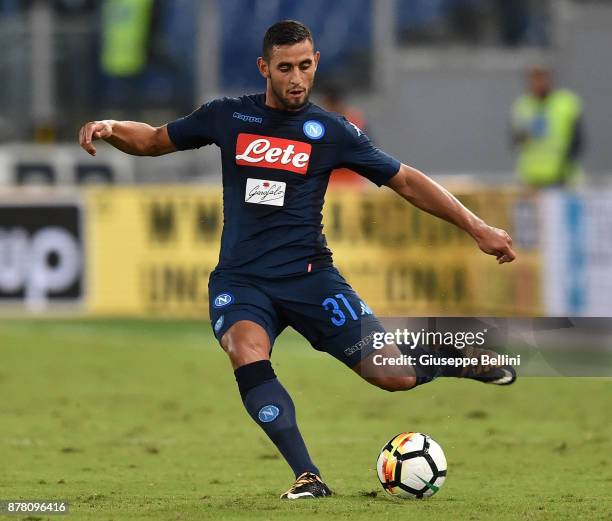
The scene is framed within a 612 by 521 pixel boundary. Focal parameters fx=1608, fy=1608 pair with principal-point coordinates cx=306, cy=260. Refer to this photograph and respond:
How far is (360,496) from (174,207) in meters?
10.1

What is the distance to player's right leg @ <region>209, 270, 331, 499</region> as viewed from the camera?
6699 mm

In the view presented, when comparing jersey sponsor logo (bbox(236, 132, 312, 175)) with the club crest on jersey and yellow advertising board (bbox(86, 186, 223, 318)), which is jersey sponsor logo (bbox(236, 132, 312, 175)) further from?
yellow advertising board (bbox(86, 186, 223, 318))

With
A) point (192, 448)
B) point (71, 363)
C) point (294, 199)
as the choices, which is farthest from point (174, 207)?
point (294, 199)

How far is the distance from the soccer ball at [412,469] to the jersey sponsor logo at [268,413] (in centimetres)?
56

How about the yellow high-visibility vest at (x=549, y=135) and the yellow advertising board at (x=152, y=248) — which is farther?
the yellow high-visibility vest at (x=549, y=135)

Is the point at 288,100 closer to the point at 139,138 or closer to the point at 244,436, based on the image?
the point at 139,138

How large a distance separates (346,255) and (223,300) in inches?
366

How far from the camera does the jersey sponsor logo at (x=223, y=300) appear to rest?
22.8 ft

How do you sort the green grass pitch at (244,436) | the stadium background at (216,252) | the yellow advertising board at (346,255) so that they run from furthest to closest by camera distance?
the yellow advertising board at (346,255) → the stadium background at (216,252) → the green grass pitch at (244,436)

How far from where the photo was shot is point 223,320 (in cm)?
690

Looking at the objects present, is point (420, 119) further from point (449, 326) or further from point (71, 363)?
point (449, 326)

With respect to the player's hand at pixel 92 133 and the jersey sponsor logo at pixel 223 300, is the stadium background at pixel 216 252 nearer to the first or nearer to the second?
the jersey sponsor logo at pixel 223 300

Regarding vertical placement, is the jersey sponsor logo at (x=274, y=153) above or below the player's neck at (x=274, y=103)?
below

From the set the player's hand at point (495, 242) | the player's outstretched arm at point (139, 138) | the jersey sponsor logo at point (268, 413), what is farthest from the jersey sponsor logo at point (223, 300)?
the player's hand at point (495, 242)
